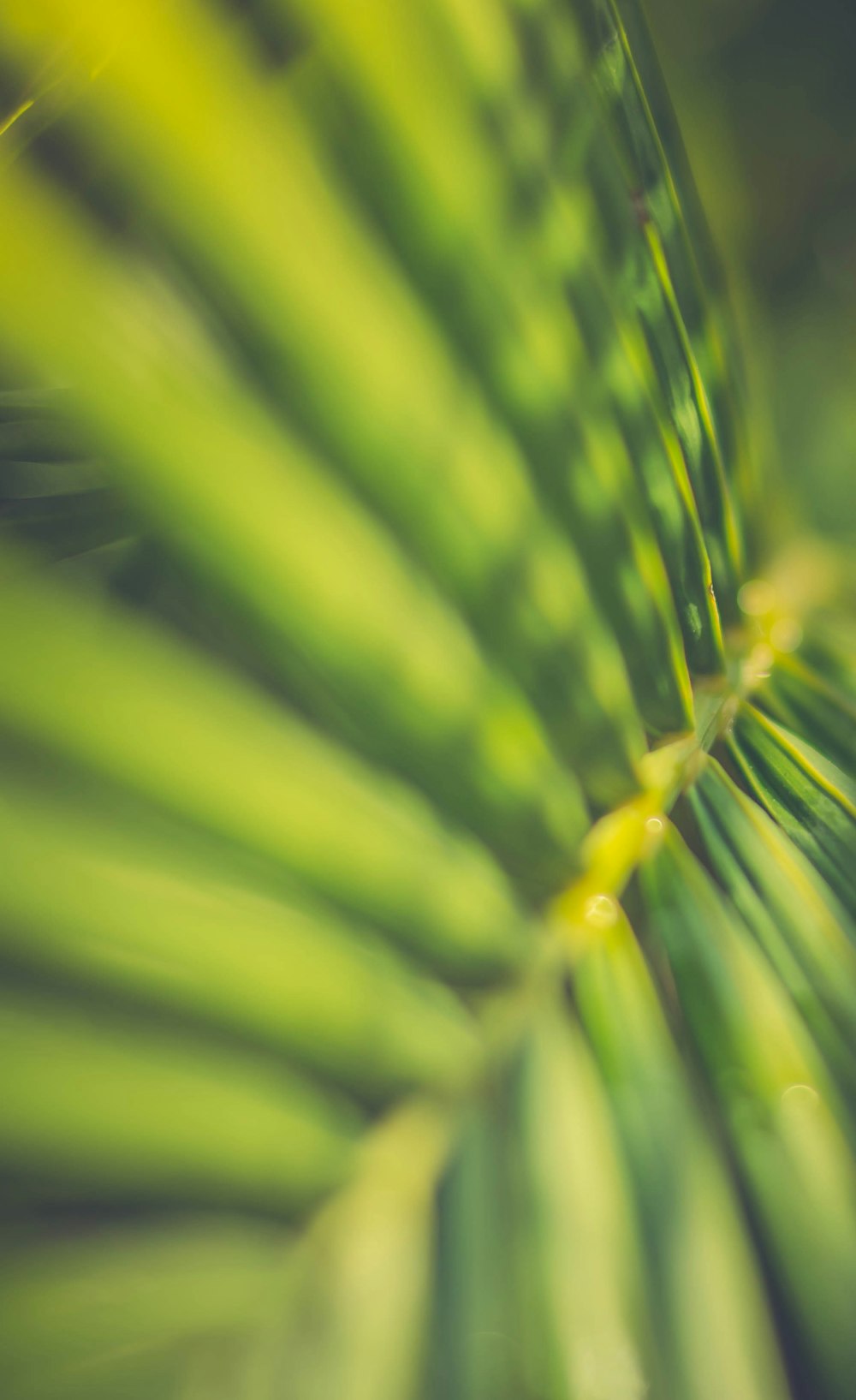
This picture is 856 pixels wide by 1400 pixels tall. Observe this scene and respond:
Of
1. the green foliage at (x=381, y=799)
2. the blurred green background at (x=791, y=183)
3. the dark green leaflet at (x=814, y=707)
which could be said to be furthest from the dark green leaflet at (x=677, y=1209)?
the blurred green background at (x=791, y=183)

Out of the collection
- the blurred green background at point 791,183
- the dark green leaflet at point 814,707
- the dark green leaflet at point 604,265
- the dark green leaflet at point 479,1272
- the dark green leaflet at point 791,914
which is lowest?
the dark green leaflet at point 479,1272

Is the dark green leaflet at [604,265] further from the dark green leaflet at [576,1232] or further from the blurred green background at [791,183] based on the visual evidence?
the blurred green background at [791,183]

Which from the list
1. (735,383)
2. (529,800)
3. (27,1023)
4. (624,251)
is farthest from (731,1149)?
(735,383)

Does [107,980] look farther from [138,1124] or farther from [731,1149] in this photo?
[731,1149]

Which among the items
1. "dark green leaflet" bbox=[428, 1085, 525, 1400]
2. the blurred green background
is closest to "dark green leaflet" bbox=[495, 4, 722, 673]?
"dark green leaflet" bbox=[428, 1085, 525, 1400]

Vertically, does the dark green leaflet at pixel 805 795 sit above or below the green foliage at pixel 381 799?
above

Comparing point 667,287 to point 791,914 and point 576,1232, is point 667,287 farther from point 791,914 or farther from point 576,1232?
point 576,1232

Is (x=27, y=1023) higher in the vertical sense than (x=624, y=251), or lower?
lower
